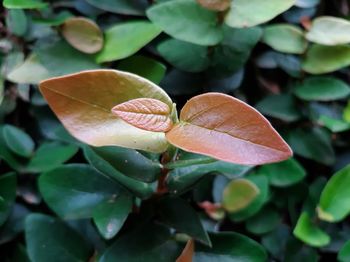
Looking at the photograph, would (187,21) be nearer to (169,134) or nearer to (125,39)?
(125,39)

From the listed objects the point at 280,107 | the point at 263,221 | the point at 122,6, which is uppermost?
Result: the point at 122,6

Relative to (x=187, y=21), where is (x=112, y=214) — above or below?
below

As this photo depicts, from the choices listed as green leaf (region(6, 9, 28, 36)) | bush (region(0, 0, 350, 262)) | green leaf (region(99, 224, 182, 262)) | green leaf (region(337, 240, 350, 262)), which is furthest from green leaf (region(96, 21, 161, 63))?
green leaf (region(337, 240, 350, 262))

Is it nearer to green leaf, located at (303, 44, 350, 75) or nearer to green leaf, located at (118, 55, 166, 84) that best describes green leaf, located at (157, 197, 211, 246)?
green leaf, located at (118, 55, 166, 84)

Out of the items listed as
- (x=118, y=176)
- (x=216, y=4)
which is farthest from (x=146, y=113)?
(x=216, y=4)

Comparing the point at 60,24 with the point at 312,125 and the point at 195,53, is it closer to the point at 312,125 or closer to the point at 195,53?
the point at 195,53

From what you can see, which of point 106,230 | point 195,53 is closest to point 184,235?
point 106,230

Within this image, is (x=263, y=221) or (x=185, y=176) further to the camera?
(x=263, y=221)

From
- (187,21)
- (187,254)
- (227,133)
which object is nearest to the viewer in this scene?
(227,133)
